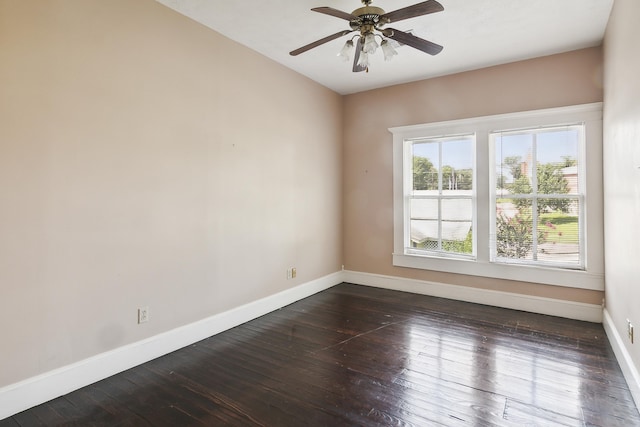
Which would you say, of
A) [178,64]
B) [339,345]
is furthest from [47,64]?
[339,345]

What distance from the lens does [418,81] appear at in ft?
14.9

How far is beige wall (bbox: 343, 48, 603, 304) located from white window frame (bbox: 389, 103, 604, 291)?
0.30 ft

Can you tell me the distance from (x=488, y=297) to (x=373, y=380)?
2.36 m

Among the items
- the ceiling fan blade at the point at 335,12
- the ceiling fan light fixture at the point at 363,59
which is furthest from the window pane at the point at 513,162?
the ceiling fan blade at the point at 335,12

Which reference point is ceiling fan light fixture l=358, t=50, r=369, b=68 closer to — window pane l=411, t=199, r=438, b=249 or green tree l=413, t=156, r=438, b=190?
green tree l=413, t=156, r=438, b=190

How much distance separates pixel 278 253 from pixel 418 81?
2910 millimetres

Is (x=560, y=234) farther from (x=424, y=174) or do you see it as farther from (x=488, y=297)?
(x=424, y=174)

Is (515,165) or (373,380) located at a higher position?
(515,165)

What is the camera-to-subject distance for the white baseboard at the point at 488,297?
3.59 m

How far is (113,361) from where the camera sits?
2486 mm

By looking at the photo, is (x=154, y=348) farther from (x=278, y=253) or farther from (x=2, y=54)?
(x=2, y=54)

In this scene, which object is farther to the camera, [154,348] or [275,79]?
[275,79]

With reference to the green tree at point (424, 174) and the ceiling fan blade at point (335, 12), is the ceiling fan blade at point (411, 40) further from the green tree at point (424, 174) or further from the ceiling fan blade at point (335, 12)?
the green tree at point (424, 174)

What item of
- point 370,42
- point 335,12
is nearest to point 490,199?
point 370,42
